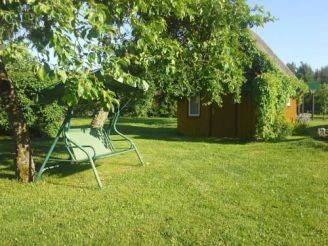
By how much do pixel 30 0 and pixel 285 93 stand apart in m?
13.8

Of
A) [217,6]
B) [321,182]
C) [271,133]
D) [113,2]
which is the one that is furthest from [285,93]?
[113,2]

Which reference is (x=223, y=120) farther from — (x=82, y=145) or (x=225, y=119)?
(x=82, y=145)

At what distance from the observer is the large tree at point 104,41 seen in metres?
5.42

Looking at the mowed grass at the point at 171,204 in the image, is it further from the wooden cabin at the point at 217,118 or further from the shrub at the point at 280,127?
the wooden cabin at the point at 217,118

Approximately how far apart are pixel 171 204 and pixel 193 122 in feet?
45.7

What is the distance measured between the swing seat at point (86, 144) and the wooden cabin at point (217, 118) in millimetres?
9169

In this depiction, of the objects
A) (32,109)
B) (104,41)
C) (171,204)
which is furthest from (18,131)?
(32,109)

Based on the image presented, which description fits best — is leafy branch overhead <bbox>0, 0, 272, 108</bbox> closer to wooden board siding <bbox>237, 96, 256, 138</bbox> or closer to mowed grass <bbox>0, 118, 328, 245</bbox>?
mowed grass <bbox>0, 118, 328, 245</bbox>

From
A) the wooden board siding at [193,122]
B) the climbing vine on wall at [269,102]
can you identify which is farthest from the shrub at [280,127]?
the wooden board siding at [193,122]

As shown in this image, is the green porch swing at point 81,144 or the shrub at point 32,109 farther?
the shrub at point 32,109

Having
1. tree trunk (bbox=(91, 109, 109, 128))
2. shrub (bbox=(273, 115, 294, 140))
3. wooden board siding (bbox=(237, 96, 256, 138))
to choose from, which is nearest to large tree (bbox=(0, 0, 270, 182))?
tree trunk (bbox=(91, 109, 109, 128))

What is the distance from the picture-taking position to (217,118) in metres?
19.7

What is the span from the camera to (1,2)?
6449 millimetres

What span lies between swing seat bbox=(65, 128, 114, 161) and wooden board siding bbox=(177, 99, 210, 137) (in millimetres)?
10215
